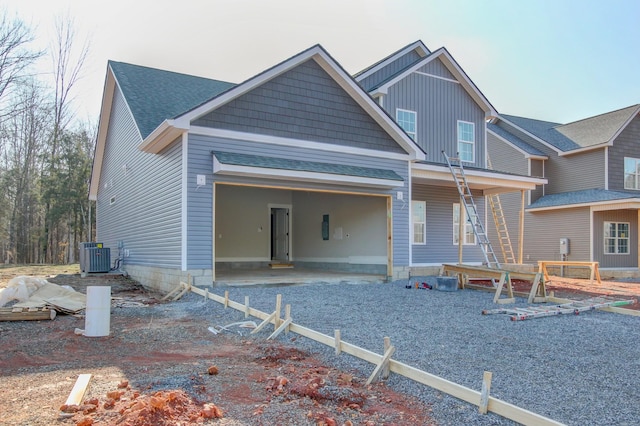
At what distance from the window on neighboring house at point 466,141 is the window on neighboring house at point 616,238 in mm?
6770

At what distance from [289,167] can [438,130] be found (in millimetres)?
7265

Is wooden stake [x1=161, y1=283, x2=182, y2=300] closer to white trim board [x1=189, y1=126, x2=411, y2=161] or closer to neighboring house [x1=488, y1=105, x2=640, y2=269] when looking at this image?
white trim board [x1=189, y1=126, x2=411, y2=161]

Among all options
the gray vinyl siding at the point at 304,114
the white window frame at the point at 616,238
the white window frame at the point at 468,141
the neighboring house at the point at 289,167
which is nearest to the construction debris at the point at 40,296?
the neighboring house at the point at 289,167

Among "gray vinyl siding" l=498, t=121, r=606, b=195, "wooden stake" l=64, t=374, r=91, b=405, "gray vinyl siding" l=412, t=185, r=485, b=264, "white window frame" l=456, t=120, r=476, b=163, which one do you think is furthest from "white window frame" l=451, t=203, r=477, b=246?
"wooden stake" l=64, t=374, r=91, b=405

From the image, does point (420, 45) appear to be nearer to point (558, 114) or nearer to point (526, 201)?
point (526, 201)

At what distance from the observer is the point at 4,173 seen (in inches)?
1136

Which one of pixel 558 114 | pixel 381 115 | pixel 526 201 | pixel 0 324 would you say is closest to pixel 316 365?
pixel 0 324

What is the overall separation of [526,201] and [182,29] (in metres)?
15.9

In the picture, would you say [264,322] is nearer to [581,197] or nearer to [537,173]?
[581,197]

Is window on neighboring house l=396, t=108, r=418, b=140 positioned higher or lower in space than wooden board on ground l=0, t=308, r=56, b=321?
higher

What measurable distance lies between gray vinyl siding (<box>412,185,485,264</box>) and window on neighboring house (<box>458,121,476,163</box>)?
1.26 metres

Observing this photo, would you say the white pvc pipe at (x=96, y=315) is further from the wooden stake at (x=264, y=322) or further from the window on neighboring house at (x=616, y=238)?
the window on neighboring house at (x=616, y=238)

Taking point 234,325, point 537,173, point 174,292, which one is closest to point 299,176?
point 174,292

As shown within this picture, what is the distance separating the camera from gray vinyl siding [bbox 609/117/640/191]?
20.0 m
